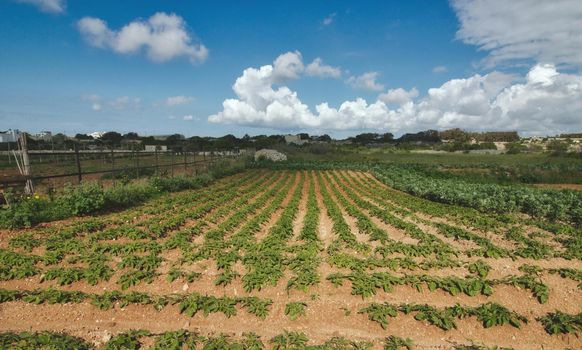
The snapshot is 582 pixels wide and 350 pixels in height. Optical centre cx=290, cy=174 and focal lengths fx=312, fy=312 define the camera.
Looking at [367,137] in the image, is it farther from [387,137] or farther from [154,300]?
[154,300]

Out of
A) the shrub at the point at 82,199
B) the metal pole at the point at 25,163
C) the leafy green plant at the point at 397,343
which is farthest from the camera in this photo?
the metal pole at the point at 25,163

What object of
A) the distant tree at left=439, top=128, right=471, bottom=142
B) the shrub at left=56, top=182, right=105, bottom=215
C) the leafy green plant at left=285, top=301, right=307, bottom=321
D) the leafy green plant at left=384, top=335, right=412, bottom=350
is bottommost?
the leafy green plant at left=384, top=335, right=412, bottom=350

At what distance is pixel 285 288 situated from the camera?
615 centimetres

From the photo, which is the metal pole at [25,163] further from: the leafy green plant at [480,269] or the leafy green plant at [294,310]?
the leafy green plant at [480,269]

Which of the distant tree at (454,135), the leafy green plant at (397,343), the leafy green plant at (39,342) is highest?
the distant tree at (454,135)

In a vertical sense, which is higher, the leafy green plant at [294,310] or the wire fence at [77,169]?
the wire fence at [77,169]

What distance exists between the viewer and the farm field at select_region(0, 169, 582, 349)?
4.84 metres

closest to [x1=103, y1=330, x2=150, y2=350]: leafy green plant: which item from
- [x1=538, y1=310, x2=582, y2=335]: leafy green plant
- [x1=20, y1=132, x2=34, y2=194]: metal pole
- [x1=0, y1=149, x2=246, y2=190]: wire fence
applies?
[x1=538, y1=310, x2=582, y2=335]: leafy green plant

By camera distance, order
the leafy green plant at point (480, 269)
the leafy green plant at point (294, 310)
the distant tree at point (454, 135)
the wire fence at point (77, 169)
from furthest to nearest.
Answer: the distant tree at point (454, 135) < the wire fence at point (77, 169) < the leafy green plant at point (480, 269) < the leafy green plant at point (294, 310)

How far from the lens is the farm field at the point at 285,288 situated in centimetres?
484

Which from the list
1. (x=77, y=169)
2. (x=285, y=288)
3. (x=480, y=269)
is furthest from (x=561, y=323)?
(x=77, y=169)

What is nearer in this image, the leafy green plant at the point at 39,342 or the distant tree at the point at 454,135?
the leafy green plant at the point at 39,342

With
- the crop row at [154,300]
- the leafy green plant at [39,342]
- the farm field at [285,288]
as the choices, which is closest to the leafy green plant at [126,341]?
the farm field at [285,288]

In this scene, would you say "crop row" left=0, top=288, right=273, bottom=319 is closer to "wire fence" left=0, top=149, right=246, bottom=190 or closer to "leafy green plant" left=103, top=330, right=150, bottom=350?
"leafy green plant" left=103, top=330, right=150, bottom=350
